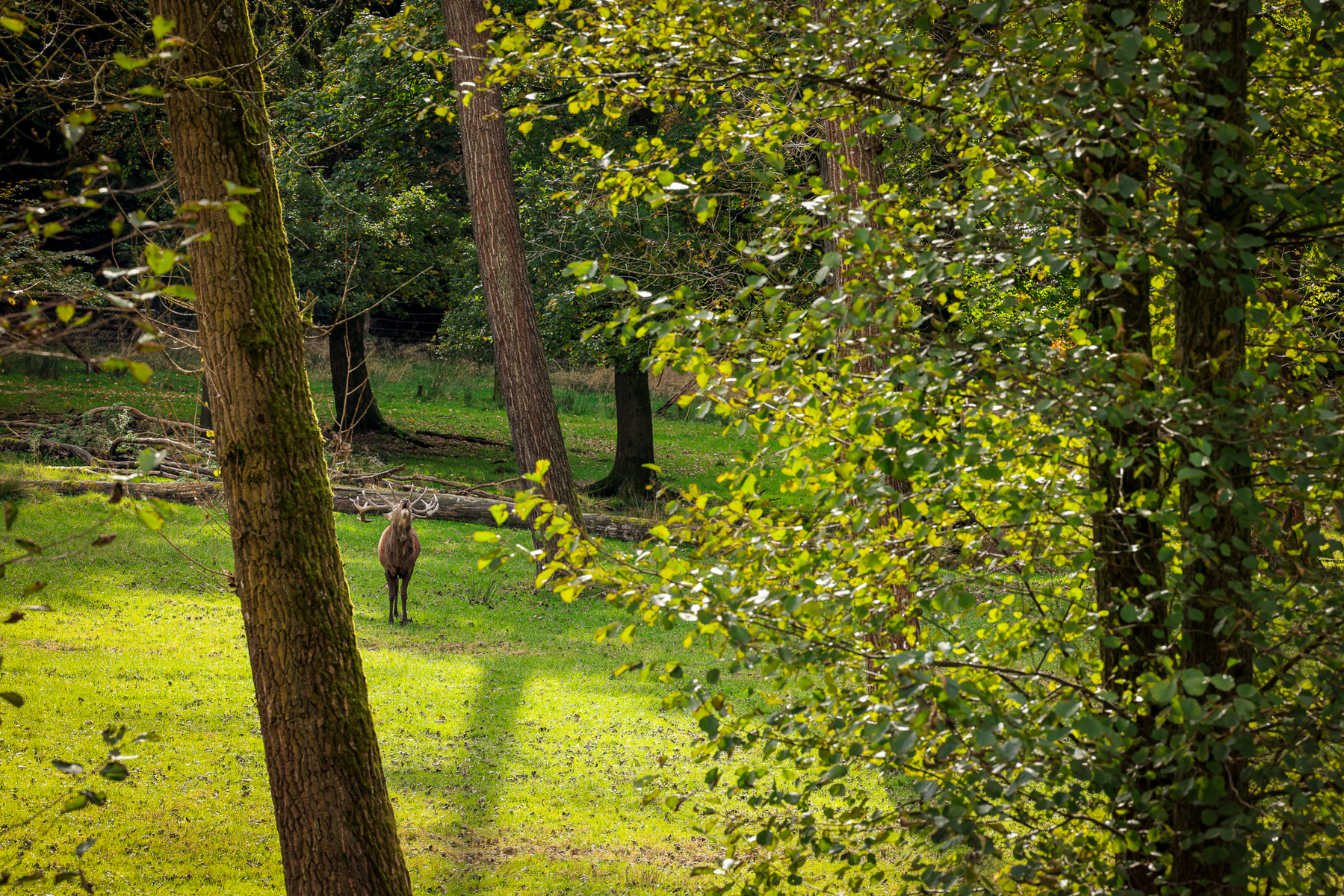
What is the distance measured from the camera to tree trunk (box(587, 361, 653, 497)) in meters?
21.2

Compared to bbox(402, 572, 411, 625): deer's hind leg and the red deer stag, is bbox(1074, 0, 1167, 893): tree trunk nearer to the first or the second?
the red deer stag

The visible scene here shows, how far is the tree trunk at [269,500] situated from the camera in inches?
179

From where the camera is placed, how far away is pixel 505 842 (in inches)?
276

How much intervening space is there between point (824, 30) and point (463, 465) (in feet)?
68.9

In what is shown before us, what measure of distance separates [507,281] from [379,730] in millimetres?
6728

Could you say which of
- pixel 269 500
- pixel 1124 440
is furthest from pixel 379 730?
pixel 1124 440

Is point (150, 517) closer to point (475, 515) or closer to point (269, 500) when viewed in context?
point (269, 500)

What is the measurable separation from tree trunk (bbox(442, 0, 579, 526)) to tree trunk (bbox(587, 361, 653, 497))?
278 inches

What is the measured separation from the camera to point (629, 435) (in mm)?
21562

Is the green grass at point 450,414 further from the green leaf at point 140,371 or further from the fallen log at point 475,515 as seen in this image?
the green leaf at point 140,371

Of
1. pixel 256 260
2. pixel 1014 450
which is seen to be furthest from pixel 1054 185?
pixel 256 260

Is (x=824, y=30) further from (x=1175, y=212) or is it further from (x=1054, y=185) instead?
(x=1175, y=212)

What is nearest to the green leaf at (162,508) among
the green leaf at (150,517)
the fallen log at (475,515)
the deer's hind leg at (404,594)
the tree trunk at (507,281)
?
the green leaf at (150,517)

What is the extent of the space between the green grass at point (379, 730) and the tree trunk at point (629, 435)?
685 cm
